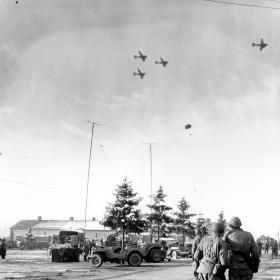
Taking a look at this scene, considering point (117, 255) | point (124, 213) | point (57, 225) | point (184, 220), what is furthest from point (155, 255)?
point (57, 225)

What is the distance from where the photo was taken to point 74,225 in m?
124

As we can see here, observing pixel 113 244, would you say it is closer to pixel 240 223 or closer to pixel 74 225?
pixel 240 223

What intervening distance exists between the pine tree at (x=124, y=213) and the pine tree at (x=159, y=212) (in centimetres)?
1105

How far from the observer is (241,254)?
7.00m

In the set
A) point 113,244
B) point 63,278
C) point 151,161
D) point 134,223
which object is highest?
point 151,161

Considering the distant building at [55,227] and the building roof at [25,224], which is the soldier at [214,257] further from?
the building roof at [25,224]

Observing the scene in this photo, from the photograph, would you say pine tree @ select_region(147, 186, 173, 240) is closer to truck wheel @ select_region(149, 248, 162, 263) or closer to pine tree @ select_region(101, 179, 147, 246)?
pine tree @ select_region(101, 179, 147, 246)

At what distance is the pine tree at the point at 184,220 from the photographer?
6700cm

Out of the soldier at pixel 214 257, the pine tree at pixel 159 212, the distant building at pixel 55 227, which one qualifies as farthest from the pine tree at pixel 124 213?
the distant building at pixel 55 227

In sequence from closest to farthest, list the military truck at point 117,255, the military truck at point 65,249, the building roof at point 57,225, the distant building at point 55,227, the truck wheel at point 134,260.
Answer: the military truck at point 117,255, the truck wheel at point 134,260, the military truck at point 65,249, the distant building at point 55,227, the building roof at point 57,225

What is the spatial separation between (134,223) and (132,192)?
321 centimetres

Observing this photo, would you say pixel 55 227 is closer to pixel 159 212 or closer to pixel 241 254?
pixel 159 212

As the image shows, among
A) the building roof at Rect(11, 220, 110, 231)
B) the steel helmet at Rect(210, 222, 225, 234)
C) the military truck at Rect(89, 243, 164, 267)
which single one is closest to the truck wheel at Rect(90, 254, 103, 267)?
the military truck at Rect(89, 243, 164, 267)

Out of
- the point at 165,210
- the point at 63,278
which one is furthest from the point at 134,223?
the point at 63,278
